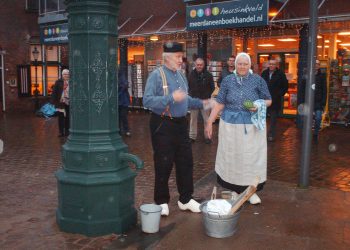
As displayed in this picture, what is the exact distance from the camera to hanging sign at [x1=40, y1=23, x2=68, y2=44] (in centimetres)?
2048

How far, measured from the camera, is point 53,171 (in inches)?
304

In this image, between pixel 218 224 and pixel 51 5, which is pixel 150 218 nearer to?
pixel 218 224

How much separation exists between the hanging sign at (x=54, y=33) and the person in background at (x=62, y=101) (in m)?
8.78

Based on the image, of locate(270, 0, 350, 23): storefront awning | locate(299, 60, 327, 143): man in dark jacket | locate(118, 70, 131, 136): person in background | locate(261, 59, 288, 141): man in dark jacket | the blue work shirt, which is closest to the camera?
the blue work shirt

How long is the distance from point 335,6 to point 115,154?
9901 millimetres

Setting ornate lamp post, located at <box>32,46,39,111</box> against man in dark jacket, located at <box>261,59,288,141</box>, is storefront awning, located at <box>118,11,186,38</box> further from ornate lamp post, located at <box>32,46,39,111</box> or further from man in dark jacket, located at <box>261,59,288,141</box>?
ornate lamp post, located at <box>32,46,39,111</box>

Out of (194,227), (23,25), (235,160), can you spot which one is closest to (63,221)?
(194,227)

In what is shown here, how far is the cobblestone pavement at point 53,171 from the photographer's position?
4590 millimetres

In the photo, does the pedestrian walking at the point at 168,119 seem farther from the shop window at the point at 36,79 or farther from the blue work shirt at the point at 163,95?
the shop window at the point at 36,79

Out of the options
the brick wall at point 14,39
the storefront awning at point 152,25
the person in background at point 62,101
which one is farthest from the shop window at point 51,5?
the person in background at point 62,101

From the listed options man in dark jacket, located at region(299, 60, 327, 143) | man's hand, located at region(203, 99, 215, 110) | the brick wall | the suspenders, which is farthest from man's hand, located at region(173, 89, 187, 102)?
the brick wall

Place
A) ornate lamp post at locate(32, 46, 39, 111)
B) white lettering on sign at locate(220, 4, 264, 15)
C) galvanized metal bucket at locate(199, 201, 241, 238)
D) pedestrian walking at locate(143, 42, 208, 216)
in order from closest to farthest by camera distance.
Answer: galvanized metal bucket at locate(199, 201, 241, 238) → pedestrian walking at locate(143, 42, 208, 216) → white lettering on sign at locate(220, 4, 264, 15) → ornate lamp post at locate(32, 46, 39, 111)

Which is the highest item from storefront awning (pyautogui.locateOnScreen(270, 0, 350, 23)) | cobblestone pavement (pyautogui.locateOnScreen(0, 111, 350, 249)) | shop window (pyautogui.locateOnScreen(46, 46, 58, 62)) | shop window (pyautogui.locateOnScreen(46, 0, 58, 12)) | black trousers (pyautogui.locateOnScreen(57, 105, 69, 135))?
shop window (pyautogui.locateOnScreen(46, 0, 58, 12))

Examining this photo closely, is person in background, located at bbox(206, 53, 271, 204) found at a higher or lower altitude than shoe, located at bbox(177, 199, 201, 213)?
higher
